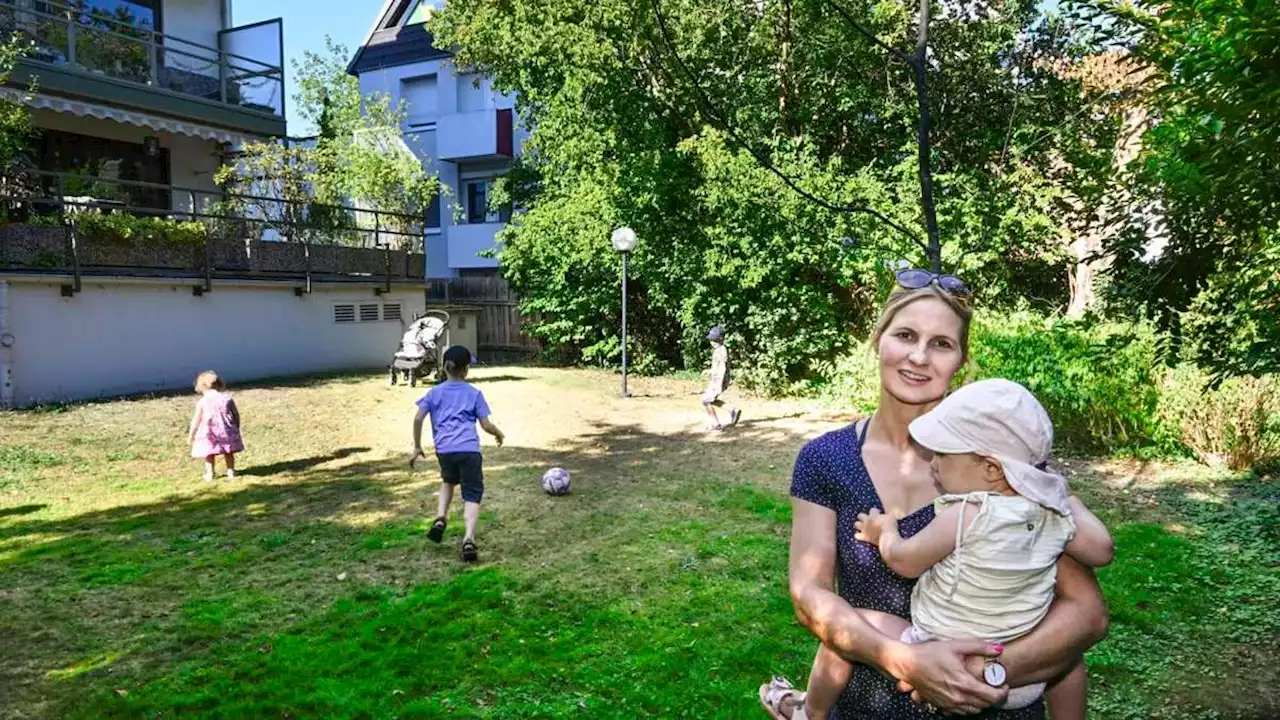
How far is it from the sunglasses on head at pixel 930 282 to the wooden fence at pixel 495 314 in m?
A: 20.1

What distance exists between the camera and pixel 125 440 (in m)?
10.2

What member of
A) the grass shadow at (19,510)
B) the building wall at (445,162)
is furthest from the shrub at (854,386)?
→ the building wall at (445,162)

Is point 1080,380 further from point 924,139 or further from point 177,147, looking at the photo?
point 177,147

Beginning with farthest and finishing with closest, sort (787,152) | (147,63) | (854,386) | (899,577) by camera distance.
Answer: (147,63) < (787,152) < (854,386) < (899,577)

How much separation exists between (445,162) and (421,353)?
1280cm

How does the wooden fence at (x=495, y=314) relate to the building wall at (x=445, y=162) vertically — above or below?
below

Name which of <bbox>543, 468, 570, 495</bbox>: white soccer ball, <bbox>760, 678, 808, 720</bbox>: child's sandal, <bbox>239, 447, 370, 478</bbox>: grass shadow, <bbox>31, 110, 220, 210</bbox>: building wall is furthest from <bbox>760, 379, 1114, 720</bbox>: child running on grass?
<bbox>31, 110, 220, 210</bbox>: building wall

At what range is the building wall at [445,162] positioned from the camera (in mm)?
25797

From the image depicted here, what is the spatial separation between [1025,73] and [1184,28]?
40.2ft

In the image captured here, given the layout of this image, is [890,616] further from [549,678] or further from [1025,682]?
[549,678]

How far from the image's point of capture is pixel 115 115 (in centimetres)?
1471

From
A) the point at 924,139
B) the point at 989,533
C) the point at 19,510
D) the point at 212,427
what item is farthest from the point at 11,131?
the point at 989,533

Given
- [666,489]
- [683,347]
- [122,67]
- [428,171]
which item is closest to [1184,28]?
[666,489]

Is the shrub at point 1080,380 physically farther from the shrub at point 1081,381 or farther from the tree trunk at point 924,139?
the tree trunk at point 924,139
